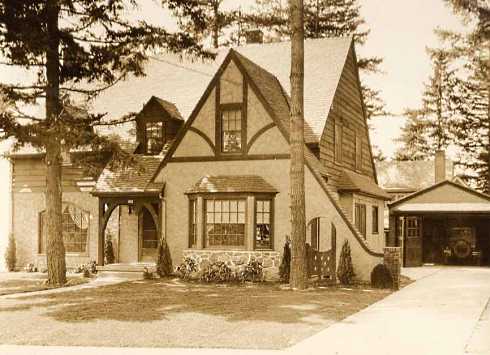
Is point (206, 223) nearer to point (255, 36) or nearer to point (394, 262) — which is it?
point (394, 262)

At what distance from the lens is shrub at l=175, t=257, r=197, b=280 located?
21984 mm

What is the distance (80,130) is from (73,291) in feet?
14.5

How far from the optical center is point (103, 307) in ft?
48.3

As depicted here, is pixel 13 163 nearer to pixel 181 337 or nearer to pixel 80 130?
pixel 80 130

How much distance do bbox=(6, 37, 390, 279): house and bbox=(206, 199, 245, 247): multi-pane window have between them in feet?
0.11

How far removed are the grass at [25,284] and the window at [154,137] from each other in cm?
573

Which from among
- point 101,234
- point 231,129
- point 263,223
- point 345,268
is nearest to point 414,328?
point 345,268

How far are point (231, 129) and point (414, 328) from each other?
477 inches

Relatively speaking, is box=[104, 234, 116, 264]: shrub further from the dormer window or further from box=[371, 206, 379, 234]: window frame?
box=[371, 206, 379, 234]: window frame

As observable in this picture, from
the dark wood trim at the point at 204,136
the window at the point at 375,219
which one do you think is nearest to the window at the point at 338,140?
the window at the point at 375,219

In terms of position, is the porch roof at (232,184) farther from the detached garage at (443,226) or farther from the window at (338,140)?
the detached garage at (443,226)

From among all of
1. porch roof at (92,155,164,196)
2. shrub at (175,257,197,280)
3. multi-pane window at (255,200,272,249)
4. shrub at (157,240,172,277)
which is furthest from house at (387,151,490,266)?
shrub at (157,240,172,277)

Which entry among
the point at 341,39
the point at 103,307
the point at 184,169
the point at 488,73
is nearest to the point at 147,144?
the point at 184,169

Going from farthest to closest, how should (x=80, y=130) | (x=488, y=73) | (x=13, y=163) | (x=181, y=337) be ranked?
(x=488, y=73) → (x=13, y=163) → (x=80, y=130) → (x=181, y=337)
